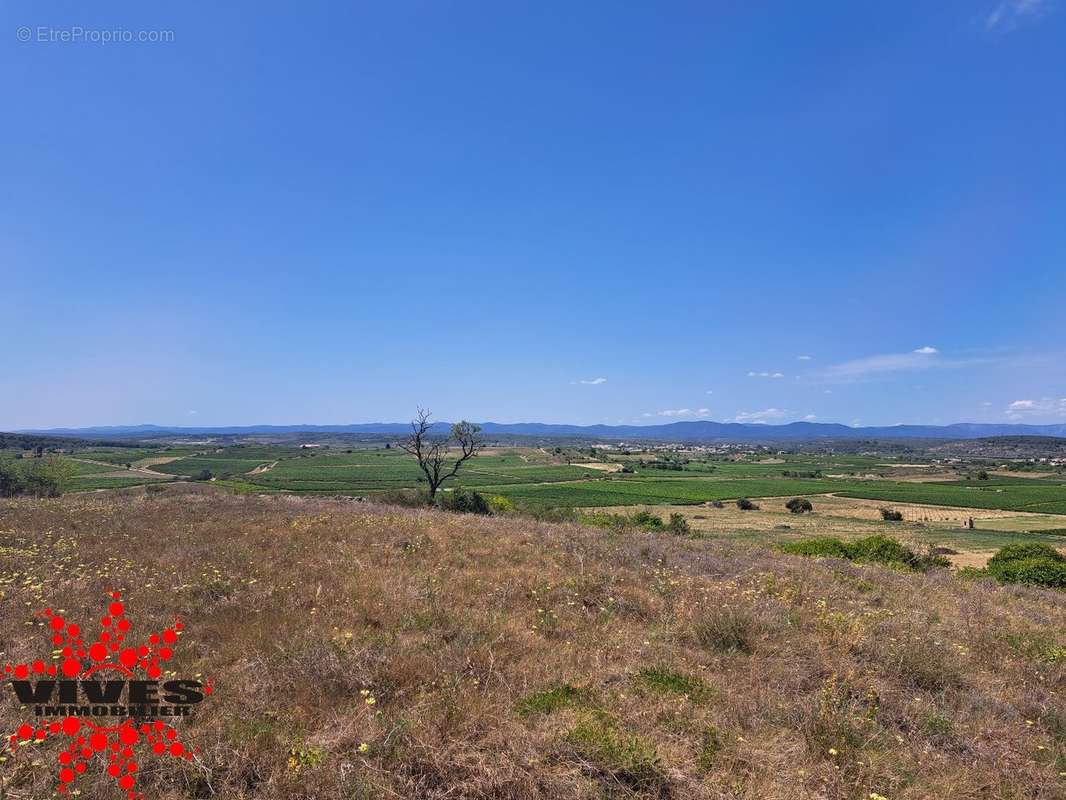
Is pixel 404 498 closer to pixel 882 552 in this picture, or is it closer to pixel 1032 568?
pixel 882 552

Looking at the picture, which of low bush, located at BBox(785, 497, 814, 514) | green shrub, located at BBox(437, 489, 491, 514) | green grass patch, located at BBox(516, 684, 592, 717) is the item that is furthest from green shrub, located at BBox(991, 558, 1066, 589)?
low bush, located at BBox(785, 497, 814, 514)

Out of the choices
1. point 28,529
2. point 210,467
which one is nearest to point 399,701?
point 28,529

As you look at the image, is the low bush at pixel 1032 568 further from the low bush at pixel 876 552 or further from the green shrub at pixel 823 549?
the green shrub at pixel 823 549

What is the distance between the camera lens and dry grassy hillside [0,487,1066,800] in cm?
473

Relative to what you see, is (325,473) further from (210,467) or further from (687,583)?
(687,583)

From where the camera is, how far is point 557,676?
6602 mm

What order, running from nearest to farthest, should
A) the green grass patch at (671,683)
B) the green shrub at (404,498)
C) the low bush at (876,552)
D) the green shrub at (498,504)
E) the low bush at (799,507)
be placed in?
the green grass patch at (671,683) → the low bush at (876,552) → the green shrub at (404,498) → the green shrub at (498,504) → the low bush at (799,507)

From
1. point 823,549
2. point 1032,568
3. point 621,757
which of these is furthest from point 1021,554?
point 621,757

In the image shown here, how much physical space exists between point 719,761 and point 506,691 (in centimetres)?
248

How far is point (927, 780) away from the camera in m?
4.96

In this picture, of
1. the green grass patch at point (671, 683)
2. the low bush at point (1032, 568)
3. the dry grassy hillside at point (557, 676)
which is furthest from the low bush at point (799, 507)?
the green grass patch at point (671, 683)

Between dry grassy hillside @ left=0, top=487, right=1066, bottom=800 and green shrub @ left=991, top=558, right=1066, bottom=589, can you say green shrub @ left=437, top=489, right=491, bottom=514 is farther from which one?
green shrub @ left=991, top=558, right=1066, bottom=589

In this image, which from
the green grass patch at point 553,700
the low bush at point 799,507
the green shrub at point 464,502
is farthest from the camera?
the low bush at point 799,507

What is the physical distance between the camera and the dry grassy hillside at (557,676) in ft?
15.5
